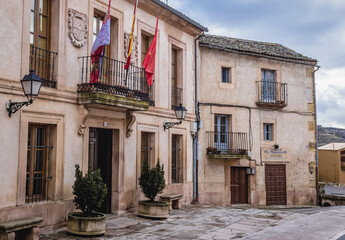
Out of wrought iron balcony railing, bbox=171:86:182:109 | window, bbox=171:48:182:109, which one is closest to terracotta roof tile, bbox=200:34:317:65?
window, bbox=171:48:182:109

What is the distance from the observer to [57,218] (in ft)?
29.2

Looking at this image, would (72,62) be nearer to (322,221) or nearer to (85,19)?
(85,19)

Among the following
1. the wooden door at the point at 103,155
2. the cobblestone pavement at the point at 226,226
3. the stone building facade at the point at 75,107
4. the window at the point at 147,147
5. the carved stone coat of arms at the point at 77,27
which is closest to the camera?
the stone building facade at the point at 75,107

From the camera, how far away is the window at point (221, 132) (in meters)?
15.8

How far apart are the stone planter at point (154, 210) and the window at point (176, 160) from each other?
10.2ft

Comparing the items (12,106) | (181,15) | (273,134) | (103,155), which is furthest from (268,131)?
(12,106)

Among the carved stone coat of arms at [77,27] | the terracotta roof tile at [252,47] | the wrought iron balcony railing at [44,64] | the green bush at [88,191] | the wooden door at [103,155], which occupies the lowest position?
the green bush at [88,191]

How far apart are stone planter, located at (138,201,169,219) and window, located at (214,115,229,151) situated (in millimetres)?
5445

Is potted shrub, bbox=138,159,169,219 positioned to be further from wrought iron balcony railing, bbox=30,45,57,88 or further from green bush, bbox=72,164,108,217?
wrought iron balcony railing, bbox=30,45,57,88

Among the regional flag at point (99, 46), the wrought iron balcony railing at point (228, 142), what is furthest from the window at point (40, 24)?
the wrought iron balcony railing at point (228, 142)

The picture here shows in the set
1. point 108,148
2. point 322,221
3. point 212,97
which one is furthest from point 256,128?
point 108,148

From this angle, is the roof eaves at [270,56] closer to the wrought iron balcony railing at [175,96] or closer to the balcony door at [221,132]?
the wrought iron balcony railing at [175,96]

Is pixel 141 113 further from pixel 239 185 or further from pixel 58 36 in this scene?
pixel 239 185

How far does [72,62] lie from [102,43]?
99 centimetres
